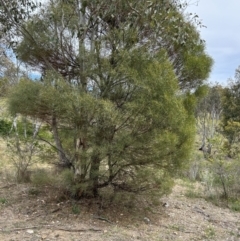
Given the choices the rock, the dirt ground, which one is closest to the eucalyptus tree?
the dirt ground

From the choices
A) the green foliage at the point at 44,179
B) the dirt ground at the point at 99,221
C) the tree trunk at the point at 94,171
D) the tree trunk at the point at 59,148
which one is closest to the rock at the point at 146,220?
the dirt ground at the point at 99,221

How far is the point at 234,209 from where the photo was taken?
6656 mm

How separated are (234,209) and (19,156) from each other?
4.90 m

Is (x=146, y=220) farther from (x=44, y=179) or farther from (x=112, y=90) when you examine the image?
(x=112, y=90)

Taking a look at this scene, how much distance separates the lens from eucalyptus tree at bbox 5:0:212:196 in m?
4.55

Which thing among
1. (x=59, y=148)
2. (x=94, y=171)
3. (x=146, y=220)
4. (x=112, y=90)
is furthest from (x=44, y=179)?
(x=112, y=90)

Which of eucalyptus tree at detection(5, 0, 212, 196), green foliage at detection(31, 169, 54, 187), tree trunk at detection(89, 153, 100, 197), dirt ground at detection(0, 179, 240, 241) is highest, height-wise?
eucalyptus tree at detection(5, 0, 212, 196)

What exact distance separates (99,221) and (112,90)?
2.09m

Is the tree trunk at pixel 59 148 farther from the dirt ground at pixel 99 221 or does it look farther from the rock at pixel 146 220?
the rock at pixel 146 220

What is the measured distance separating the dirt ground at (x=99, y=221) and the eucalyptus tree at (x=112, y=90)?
1.64ft

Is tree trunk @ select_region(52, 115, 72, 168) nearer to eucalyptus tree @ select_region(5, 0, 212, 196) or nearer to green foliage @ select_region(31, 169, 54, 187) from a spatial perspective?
eucalyptus tree @ select_region(5, 0, 212, 196)

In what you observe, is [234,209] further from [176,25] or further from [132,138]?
[176,25]

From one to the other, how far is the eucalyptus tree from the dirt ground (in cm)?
50

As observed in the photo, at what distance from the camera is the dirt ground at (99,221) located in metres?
4.34
